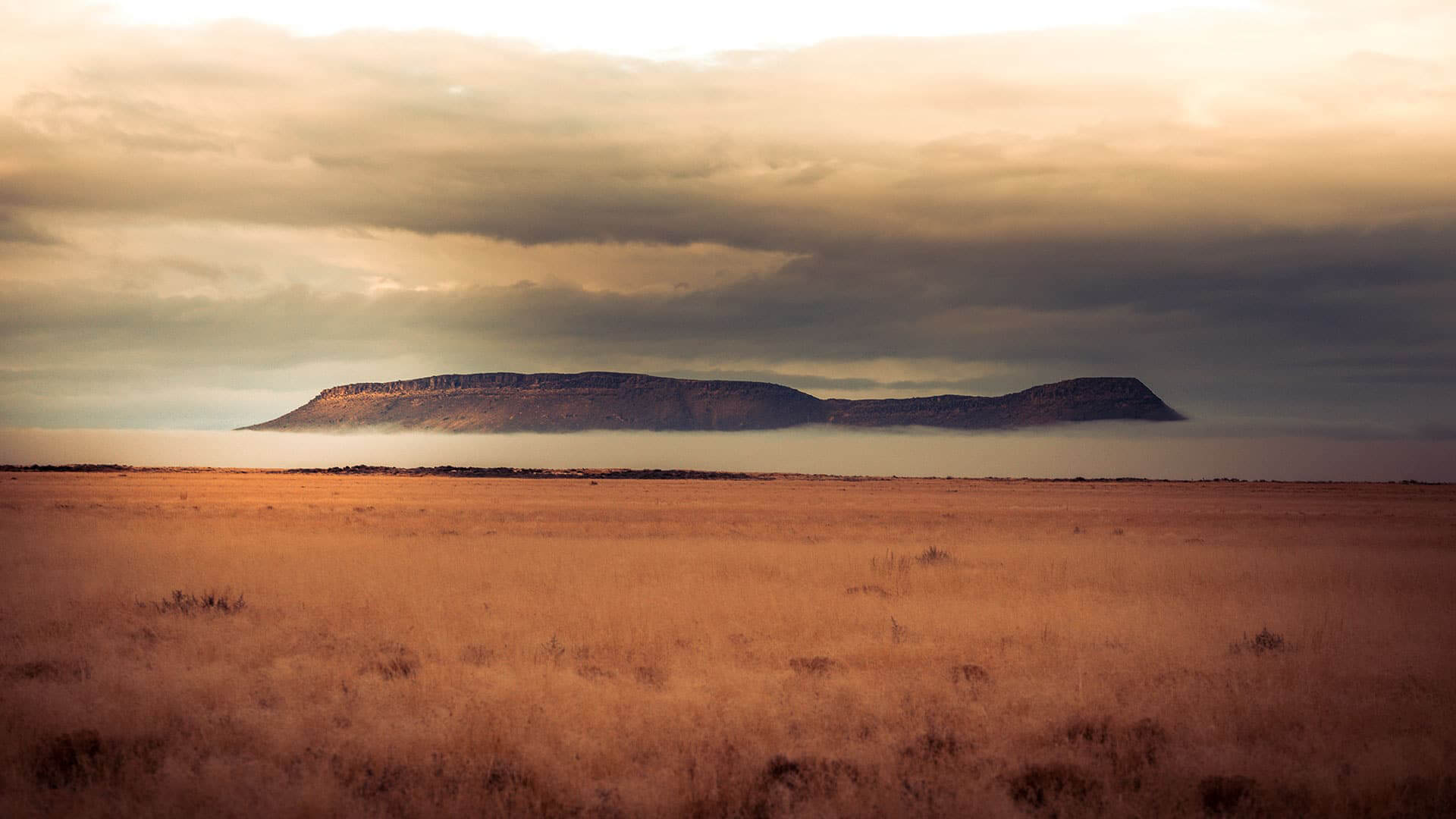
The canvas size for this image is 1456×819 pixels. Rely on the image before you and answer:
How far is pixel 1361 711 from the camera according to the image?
446 inches

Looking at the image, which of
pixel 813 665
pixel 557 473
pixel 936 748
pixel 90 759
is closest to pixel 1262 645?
pixel 813 665

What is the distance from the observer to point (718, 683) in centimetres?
1245

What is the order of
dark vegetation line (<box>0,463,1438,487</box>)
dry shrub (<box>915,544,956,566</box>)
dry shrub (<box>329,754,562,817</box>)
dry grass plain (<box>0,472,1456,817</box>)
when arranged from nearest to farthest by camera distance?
dry shrub (<box>329,754,562,817</box>)
dry grass plain (<box>0,472,1456,817</box>)
dry shrub (<box>915,544,956,566</box>)
dark vegetation line (<box>0,463,1438,487</box>)

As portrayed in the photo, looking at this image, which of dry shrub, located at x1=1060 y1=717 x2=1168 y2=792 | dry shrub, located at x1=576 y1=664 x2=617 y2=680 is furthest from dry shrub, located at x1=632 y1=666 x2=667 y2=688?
dry shrub, located at x1=1060 y1=717 x2=1168 y2=792

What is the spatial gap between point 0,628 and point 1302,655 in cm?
1896

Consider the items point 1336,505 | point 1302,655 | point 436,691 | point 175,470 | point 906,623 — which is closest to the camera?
point 436,691

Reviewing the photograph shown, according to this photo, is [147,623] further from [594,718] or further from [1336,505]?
[1336,505]

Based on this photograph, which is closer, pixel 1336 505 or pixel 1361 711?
pixel 1361 711

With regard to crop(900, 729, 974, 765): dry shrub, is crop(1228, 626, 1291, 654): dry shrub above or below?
above

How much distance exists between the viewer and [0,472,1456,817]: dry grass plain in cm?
878

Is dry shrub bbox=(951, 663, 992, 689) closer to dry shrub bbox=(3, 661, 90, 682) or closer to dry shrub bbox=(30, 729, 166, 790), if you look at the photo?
dry shrub bbox=(30, 729, 166, 790)

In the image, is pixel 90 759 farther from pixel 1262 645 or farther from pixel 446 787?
pixel 1262 645

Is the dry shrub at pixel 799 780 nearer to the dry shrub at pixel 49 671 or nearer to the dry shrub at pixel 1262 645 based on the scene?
Result: the dry shrub at pixel 1262 645

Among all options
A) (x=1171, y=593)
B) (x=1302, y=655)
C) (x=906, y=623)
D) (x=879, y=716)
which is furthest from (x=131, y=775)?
(x=1171, y=593)
